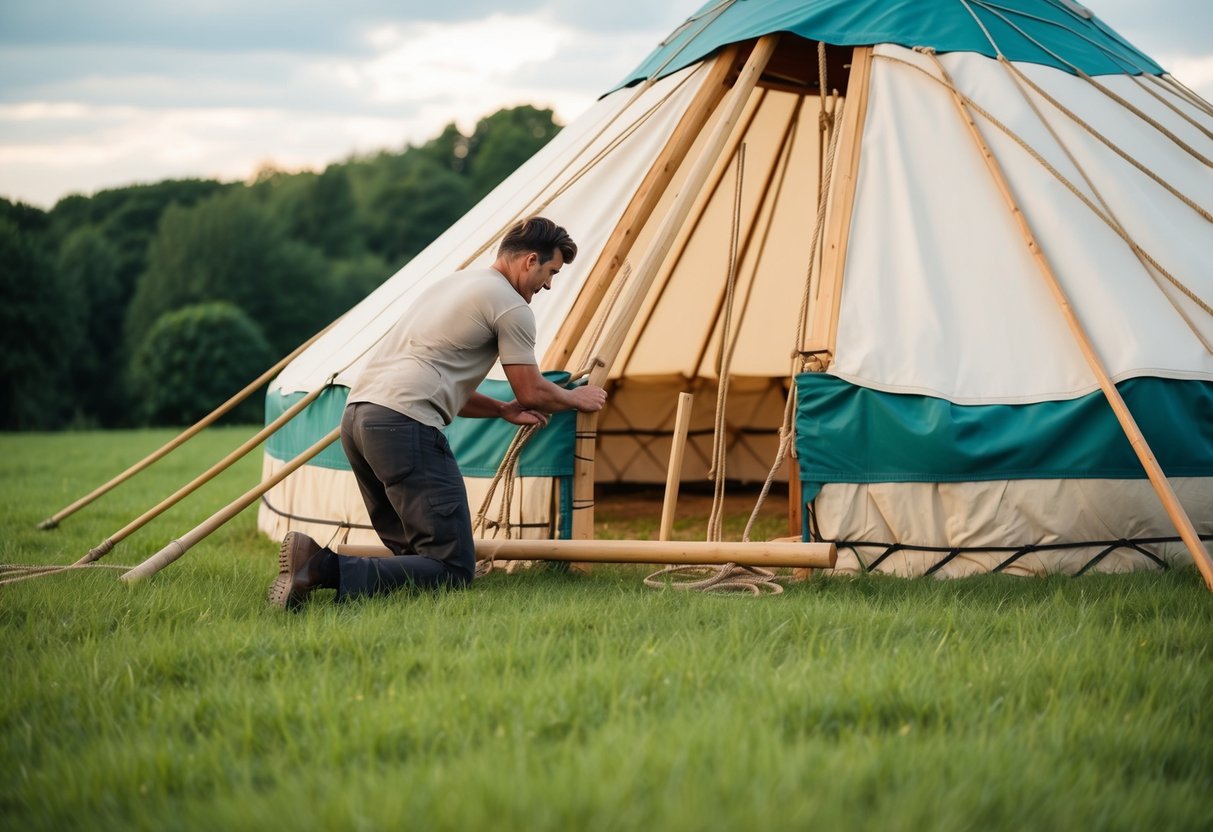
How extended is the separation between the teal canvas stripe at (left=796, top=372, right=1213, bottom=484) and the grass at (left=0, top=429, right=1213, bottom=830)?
0.39 m

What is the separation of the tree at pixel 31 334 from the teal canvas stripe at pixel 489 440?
793 inches

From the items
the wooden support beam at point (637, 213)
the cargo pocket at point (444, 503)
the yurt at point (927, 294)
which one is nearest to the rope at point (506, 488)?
the yurt at point (927, 294)

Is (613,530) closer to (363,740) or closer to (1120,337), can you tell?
(1120,337)

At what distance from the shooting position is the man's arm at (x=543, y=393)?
11.1ft

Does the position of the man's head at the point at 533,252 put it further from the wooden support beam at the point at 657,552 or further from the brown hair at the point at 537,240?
the wooden support beam at the point at 657,552

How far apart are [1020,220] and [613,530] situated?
7.62 ft

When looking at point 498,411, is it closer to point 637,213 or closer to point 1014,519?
point 637,213

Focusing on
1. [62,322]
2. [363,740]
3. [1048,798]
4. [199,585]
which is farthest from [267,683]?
[62,322]

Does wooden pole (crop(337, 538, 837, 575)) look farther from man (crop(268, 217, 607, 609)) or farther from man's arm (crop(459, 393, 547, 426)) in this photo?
man's arm (crop(459, 393, 547, 426))

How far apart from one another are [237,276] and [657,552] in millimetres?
27134

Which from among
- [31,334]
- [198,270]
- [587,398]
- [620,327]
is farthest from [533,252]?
[198,270]

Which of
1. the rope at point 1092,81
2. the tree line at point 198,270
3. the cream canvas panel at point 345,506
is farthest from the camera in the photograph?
the tree line at point 198,270

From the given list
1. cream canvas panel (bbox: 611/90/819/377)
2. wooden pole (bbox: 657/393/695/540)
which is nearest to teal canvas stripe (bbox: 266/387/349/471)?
wooden pole (bbox: 657/393/695/540)

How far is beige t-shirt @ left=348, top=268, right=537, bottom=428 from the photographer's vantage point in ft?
10.9
